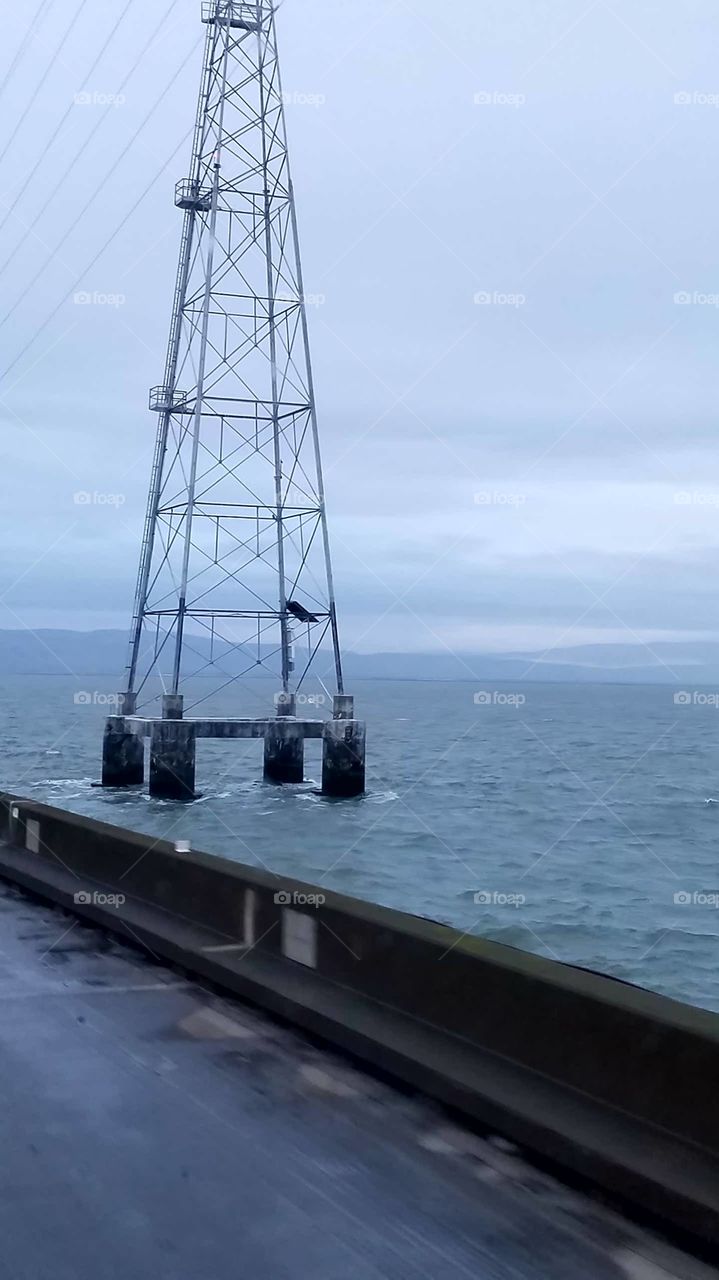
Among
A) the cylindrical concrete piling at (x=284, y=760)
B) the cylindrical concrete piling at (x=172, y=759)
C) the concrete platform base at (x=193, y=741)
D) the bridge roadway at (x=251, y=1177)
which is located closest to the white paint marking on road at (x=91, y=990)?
the bridge roadway at (x=251, y=1177)

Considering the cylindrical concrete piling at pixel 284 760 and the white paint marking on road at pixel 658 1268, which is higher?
the cylindrical concrete piling at pixel 284 760

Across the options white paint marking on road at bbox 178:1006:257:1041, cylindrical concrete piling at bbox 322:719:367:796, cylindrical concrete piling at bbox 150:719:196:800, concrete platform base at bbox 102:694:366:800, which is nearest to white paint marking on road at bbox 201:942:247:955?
white paint marking on road at bbox 178:1006:257:1041

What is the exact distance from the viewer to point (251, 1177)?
5281 millimetres

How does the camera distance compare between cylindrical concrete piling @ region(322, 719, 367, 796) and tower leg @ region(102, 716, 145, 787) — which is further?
tower leg @ region(102, 716, 145, 787)

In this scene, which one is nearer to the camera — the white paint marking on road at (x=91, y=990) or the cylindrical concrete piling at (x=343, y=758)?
the white paint marking on road at (x=91, y=990)

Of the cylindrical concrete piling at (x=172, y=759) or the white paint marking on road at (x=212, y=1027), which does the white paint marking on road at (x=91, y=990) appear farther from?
the cylindrical concrete piling at (x=172, y=759)

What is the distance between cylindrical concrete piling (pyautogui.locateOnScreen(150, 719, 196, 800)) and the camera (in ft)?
160

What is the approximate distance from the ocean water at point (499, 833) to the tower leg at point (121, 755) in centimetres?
134

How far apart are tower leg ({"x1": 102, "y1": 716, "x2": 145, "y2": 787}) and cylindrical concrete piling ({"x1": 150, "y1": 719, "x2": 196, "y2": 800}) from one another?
3596 mm

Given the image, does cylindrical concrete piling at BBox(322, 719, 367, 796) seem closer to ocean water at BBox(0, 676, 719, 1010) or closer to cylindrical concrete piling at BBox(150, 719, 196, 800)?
ocean water at BBox(0, 676, 719, 1010)

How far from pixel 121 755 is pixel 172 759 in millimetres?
5364

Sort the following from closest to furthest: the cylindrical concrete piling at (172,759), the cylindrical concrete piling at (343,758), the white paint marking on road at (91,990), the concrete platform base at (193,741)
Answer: the white paint marking on road at (91,990) → the cylindrical concrete piling at (172,759) → the concrete platform base at (193,741) → the cylindrical concrete piling at (343,758)

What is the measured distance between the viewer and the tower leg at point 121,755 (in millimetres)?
53281

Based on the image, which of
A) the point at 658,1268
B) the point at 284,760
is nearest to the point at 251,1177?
the point at 658,1268
